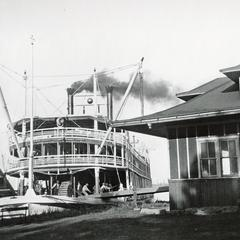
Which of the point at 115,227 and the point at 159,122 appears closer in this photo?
the point at 115,227

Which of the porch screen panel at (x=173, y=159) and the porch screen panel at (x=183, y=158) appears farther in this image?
the porch screen panel at (x=173, y=159)

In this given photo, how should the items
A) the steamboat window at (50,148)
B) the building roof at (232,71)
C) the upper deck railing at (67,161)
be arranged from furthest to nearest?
the steamboat window at (50,148), the upper deck railing at (67,161), the building roof at (232,71)

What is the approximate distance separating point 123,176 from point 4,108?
44.4ft

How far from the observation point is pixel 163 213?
47.2ft

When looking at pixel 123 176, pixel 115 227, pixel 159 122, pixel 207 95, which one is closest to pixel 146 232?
pixel 115 227

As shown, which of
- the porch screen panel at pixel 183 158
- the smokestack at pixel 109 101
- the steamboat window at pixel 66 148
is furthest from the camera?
the smokestack at pixel 109 101

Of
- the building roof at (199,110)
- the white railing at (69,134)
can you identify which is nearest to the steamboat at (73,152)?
the white railing at (69,134)

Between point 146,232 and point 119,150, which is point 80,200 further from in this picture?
point 119,150

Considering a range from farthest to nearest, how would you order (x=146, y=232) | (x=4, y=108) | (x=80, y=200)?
1. (x=4, y=108)
2. (x=80, y=200)
3. (x=146, y=232)

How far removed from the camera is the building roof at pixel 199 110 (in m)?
14.1

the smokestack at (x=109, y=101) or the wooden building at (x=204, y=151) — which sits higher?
the smokestack at (x=109, y=101)

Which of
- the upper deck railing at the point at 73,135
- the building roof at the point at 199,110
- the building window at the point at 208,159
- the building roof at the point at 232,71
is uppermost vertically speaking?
the upper deck railing at the point at 73,135

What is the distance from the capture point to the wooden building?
1422 centimetres

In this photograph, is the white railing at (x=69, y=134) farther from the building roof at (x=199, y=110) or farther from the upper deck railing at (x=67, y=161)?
the building roof at (x=199, y=110)
